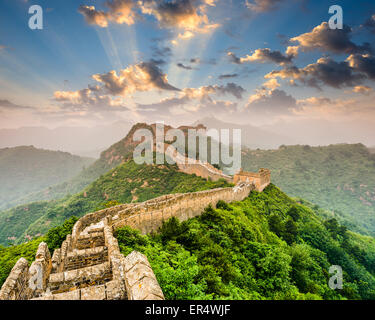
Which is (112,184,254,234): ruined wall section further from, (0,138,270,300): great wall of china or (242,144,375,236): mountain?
(242,144,375,236): mountain

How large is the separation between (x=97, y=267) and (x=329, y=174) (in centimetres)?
12850

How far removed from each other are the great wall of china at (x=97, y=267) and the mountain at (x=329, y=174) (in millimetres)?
89003

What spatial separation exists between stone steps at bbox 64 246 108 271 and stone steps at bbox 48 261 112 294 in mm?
1858

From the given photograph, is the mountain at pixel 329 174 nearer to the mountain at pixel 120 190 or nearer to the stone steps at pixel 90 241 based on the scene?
the mountain at pixel 120 190

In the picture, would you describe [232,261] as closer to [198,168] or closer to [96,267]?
[96,267]

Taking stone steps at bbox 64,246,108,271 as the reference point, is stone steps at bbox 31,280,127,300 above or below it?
above

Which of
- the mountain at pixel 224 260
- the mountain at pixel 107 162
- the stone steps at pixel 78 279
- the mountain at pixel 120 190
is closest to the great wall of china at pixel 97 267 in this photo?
the stone steps at pixel 78 279

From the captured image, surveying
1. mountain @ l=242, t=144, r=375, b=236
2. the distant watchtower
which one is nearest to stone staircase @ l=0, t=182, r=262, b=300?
the distant watchtower

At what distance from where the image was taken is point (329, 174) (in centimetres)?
10512

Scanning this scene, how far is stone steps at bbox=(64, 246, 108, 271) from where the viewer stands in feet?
20.5

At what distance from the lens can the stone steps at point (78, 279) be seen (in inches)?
169

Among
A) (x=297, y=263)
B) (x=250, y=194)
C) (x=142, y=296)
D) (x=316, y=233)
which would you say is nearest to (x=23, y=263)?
(x=142, y=296)

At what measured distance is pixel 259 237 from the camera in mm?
14898
